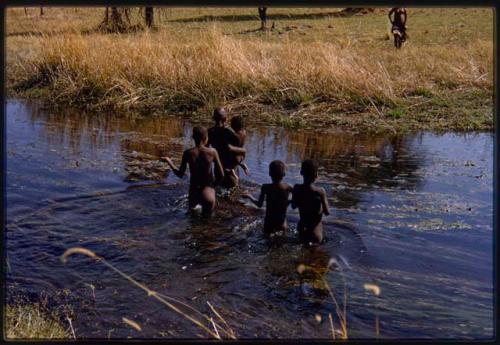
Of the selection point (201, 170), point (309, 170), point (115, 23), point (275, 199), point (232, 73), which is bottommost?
point (275, 199)

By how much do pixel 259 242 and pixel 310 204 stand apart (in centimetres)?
58

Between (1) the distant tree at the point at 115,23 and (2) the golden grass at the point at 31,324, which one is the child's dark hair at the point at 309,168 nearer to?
(2) the golden grass at the point at 31,324

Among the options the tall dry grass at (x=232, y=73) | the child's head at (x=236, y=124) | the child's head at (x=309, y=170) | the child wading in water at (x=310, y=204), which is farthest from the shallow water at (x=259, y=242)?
the tall dry grass at (x=232, y=73)

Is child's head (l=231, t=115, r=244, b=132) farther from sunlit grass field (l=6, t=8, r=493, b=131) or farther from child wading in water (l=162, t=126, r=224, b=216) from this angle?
sunlit grass field (l=6, t=8, r=493, b=131)

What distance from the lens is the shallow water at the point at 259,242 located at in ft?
14.5

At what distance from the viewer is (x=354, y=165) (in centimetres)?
849

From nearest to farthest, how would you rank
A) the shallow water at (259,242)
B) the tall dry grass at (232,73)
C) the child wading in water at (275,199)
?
1. the shallow water at (259,242)
2. the child wading in water at (275,199)
3. the tall dry grass at (232,73)

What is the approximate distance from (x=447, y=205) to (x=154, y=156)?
4058 mm

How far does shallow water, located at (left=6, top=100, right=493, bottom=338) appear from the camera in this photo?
174 inches

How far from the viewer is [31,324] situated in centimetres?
382

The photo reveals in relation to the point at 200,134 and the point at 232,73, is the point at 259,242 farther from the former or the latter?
the point at 232,73

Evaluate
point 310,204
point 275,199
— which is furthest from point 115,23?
point 310,204

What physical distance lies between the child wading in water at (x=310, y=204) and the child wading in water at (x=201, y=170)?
104 cm

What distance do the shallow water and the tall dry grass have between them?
2.01 m
